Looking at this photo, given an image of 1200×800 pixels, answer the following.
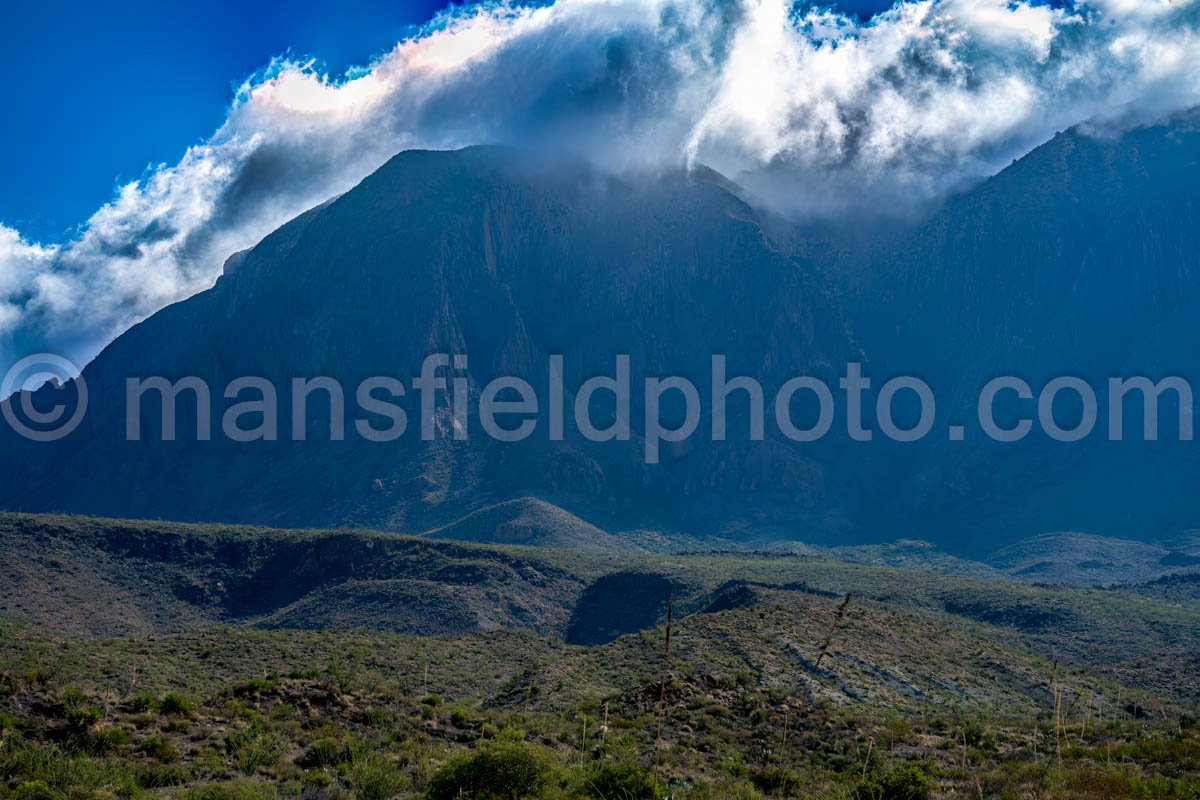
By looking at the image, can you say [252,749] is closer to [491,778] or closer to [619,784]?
[491,778]

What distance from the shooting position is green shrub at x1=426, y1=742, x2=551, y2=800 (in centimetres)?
2128

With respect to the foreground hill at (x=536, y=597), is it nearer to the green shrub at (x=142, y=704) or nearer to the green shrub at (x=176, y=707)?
the green shrub at (x=176, y=707)

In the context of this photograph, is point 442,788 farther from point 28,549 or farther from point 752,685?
point 28,549

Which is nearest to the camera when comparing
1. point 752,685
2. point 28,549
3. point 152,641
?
point 752,685

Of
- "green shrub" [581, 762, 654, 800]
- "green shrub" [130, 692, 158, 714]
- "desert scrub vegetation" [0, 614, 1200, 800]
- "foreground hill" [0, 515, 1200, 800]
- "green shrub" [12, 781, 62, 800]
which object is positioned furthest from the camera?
"green shrub" [130, 692, 158, 714]

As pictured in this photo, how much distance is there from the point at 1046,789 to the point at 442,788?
44.8ft

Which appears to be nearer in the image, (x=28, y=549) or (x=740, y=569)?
(x=28, y=549)

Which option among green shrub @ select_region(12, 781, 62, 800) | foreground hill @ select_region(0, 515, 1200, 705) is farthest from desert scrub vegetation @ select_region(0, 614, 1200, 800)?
foreground hill @ select_region(0, 515, 1200, 705)

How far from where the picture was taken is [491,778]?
70.4 feet

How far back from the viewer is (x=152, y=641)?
178 feet

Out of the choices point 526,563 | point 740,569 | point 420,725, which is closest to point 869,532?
point 740,569

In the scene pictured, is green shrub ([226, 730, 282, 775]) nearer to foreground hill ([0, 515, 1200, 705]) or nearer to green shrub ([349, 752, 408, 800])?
green shrub ([349, 752, 408, 800])

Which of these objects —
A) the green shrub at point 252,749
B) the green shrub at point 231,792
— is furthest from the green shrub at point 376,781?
the green shrub at point 252,749

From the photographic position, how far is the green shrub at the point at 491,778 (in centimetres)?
2128
